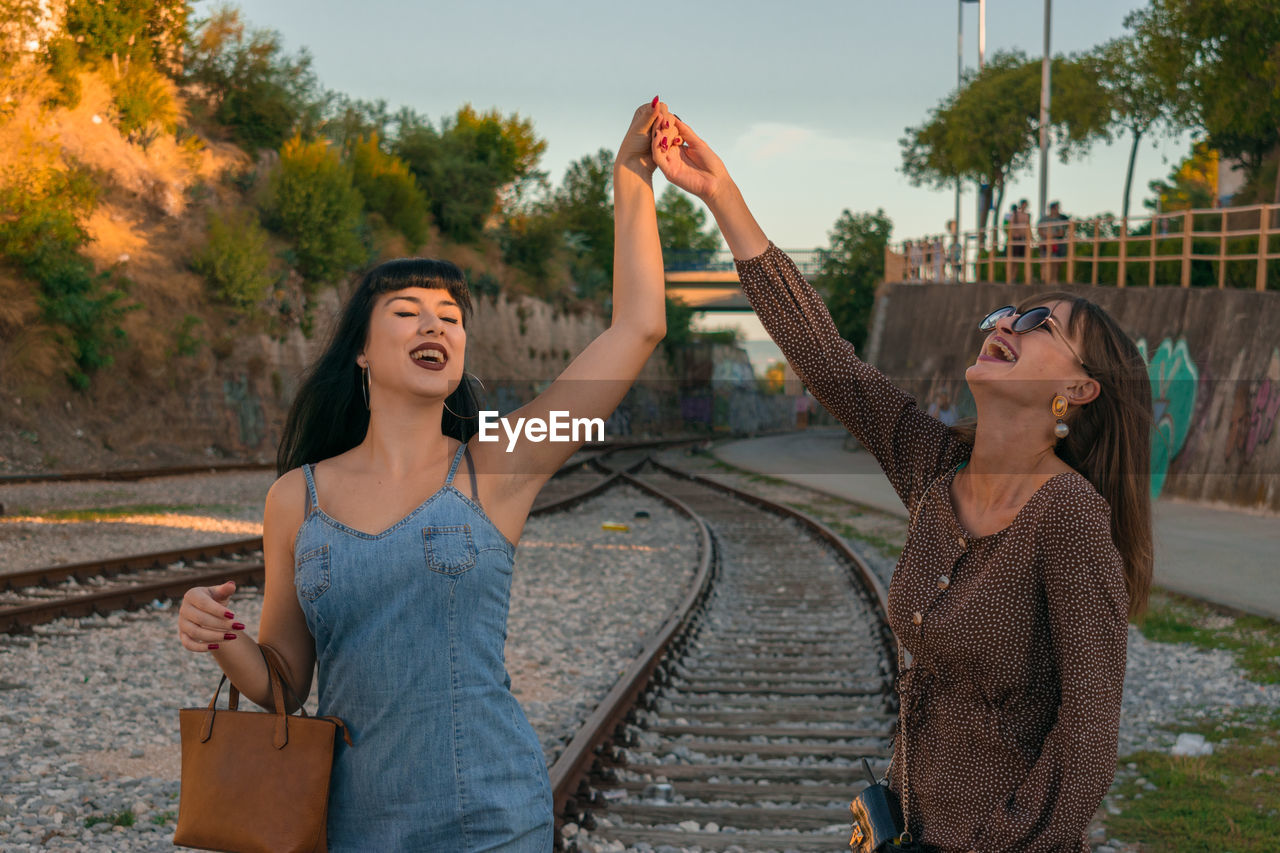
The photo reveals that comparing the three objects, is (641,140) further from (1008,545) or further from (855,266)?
(855,266)

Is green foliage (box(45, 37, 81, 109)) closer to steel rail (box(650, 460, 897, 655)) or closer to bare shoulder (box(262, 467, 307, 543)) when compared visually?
steel rail (box(650, 460, 897, 655))

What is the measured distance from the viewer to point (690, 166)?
97.3 inches

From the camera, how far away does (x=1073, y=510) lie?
6.40ft

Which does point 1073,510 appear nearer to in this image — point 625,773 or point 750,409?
point 625,773

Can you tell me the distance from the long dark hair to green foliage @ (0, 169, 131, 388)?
2394 centimetres

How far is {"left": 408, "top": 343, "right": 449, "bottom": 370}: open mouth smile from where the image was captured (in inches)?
87.9

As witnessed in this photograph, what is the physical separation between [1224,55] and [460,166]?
31.0 m

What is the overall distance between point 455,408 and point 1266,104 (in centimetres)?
2523

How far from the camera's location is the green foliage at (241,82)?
36125 millimetres

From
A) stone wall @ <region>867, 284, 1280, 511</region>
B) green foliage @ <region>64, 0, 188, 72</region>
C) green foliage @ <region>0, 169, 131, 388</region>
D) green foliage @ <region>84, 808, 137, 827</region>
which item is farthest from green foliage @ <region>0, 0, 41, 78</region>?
green foliage @ <region>84, 808, 137, 827</region>

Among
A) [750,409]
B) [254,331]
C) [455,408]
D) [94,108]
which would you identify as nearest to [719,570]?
[455,408]

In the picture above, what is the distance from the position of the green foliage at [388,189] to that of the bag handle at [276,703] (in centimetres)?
3988

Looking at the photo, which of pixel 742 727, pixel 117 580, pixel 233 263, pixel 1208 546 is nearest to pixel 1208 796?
pixel 742 727

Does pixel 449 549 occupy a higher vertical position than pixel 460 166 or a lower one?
lower
